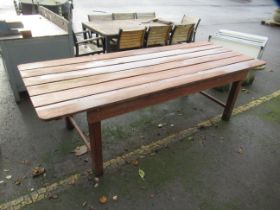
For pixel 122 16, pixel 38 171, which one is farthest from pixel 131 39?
pixel 38 171

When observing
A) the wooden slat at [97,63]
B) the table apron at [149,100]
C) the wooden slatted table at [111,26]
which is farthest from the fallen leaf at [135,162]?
the wooden slatted table at [111,26]

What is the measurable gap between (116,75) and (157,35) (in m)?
2.46

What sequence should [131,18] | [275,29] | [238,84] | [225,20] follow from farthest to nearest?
1. [225,20]
2. [275,29]
3. [131,18]
4. [238,84]

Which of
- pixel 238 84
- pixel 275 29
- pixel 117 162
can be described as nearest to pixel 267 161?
pixel 238 84

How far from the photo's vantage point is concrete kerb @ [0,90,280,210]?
1963mm

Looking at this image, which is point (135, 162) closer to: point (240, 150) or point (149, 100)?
point (149, 100)

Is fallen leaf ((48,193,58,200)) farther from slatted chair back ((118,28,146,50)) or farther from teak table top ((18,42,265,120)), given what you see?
slatted chair back ((118,28,146,50))

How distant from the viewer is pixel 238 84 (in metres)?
2.81

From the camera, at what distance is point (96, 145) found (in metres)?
2.02

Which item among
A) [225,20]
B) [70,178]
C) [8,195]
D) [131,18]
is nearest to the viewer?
[8,195]

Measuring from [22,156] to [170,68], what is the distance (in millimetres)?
1749

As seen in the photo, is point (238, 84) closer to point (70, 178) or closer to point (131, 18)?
point (70, 178)

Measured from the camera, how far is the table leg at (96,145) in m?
1.90

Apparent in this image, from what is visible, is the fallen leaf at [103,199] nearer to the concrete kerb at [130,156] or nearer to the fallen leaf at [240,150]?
the concrete kerb at [130,156]
